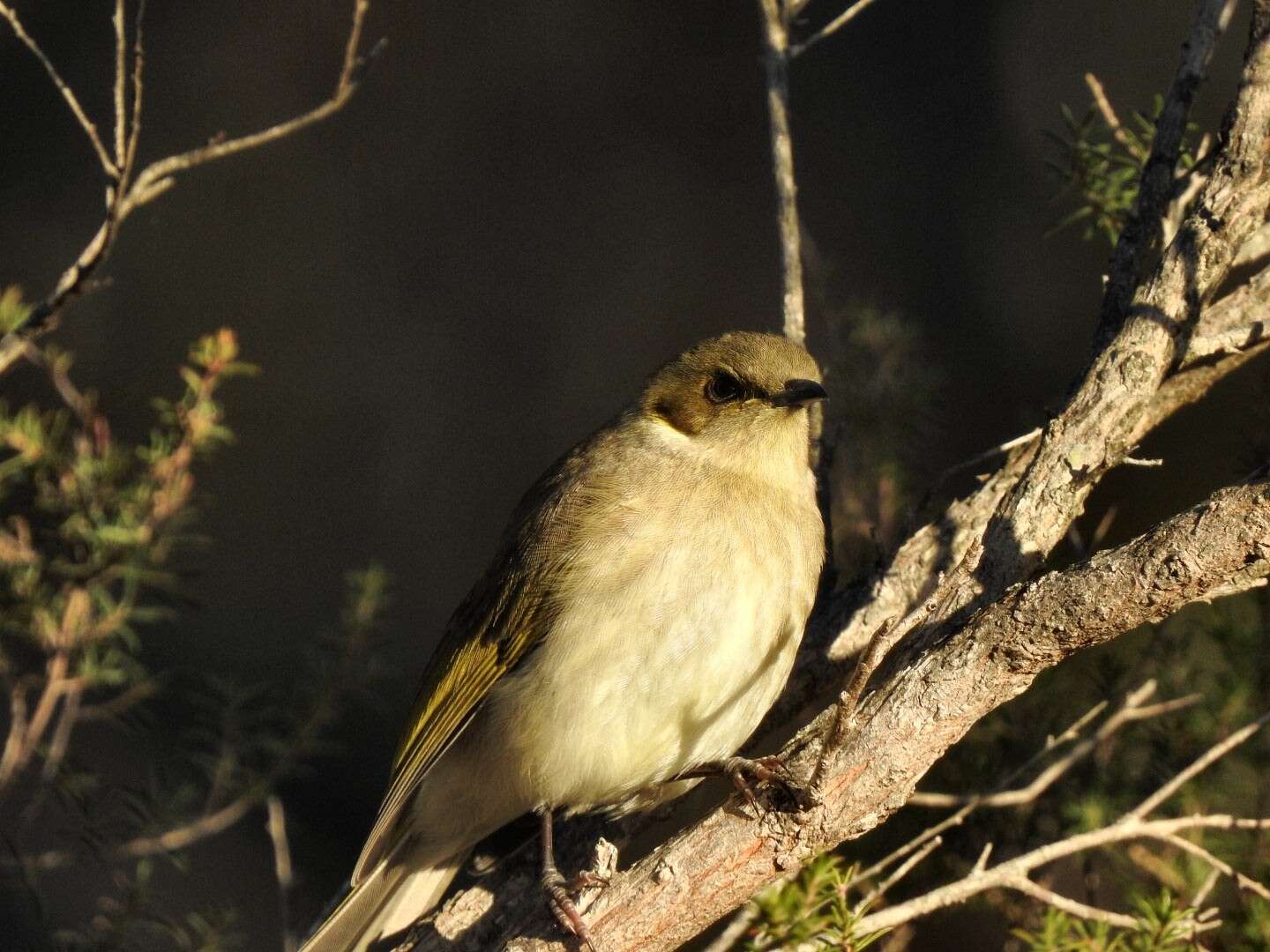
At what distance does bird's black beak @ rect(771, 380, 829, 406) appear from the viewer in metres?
3.74

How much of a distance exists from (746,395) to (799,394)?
0.20m

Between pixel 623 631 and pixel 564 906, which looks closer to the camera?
pixel 564 906

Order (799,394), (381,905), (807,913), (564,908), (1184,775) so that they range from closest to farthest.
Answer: (807,913) → (564,908) → (1184,775) → (799,394) → (381,905)

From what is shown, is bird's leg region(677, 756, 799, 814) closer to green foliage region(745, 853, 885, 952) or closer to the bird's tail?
green foliage region(745, 853, 885, 952)

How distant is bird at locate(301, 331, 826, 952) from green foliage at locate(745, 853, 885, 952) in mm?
597

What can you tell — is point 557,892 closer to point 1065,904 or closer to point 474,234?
point 1065,904

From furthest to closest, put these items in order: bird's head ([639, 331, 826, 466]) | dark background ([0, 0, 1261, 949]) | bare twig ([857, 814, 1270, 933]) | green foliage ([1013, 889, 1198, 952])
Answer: dark background ([0, 0, 1261, 949]) → bird's head ([639, 331, 826, 466]) → bare twig ([857, 814, 1270, 933]) → green foliage ([1013, 889, 1198, 952])

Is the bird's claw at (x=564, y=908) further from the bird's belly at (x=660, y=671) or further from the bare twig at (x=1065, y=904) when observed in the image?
the bare twig at (x=1065, y=904)

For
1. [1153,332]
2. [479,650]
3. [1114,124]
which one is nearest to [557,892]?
[479,650]

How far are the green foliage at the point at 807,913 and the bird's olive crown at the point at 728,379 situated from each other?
1.63m

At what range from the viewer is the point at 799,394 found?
3781 mm

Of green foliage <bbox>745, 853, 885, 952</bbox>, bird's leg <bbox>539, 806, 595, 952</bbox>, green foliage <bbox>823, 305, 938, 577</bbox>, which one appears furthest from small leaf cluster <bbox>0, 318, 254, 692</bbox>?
green foliage <bbox>745, 853, 885, 952</bbox>

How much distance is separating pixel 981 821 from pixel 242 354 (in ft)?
13.8

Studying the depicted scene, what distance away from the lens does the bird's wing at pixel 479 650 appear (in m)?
3.75
